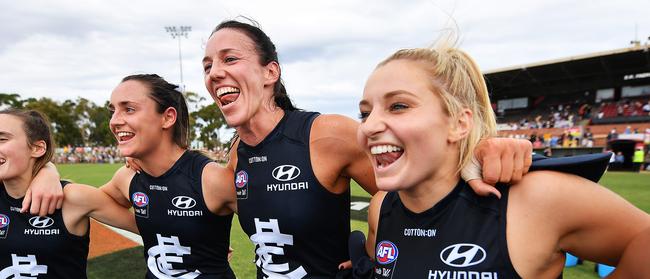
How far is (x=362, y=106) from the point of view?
4.97ft

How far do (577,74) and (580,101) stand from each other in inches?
117

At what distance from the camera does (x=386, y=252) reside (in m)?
1.54

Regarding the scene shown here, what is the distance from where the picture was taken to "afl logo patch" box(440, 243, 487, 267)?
131cm

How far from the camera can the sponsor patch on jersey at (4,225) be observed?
252 cm

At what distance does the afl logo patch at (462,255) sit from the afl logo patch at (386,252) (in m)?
0.20

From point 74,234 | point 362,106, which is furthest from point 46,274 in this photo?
point 362,106

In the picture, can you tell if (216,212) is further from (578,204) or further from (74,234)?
(578,204)

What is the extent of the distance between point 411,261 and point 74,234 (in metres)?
2.22

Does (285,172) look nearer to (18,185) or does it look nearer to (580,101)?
(18,185)

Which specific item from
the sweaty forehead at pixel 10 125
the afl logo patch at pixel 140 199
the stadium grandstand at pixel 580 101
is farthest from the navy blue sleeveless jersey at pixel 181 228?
the stadium grandstand at pixel 580 101

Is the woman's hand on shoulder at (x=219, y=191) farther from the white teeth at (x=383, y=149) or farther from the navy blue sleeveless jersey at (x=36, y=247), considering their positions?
the white teeth at (x=383, y=149)

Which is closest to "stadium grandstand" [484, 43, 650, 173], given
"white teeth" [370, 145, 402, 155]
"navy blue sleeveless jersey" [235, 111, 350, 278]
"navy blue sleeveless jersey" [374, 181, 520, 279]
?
"navy blue sleeveless jersey" [235, 111, 350, 278]

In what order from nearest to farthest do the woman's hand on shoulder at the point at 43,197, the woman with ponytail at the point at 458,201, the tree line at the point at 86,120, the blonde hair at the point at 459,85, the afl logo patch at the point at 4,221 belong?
the woman with ponytail at the point at 458,201, the blonde hair at the point at 459,85, the woman's hand on shoulder at the point at 43,197, the afl logo patch at the point at 4,221, the tree line at the point at 86,120

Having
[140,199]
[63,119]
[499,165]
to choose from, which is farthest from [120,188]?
[63,119]
